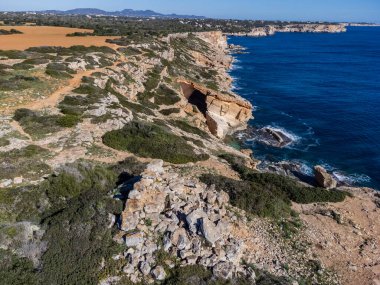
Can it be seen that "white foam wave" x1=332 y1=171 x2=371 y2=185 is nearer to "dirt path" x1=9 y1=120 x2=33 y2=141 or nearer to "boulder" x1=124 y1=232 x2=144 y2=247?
"boulder" x1=124 y1=232 x2=144 y2=247

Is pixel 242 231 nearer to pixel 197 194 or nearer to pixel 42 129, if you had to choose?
pixel 197 194

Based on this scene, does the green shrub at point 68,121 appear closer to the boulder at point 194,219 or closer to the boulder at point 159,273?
the boulder at point 194,219

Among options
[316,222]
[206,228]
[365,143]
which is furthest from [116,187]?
[365,143]

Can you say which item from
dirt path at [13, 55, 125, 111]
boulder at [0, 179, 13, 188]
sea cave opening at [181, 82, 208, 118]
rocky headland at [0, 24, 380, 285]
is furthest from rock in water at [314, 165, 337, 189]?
boulder at [0, 179, 13, 188]

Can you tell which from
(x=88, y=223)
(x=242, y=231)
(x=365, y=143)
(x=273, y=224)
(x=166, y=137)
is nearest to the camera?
(x=88, y=223)

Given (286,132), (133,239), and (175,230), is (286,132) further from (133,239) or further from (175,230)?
(133,239)

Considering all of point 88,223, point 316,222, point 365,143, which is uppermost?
point 88,223

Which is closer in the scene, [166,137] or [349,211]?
[349,211]

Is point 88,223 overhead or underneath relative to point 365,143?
overhead
